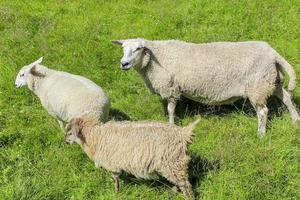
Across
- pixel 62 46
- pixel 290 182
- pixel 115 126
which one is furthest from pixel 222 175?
pixel 62 46

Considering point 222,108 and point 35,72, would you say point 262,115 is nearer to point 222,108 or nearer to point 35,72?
point 222,108

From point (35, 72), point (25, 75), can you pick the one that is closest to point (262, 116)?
point (35, 72)

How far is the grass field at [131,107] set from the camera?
5.74 meters

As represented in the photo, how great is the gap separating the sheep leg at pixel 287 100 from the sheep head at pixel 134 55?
2134 mm

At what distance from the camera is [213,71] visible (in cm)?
730

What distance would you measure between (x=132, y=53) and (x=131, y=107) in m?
0.97

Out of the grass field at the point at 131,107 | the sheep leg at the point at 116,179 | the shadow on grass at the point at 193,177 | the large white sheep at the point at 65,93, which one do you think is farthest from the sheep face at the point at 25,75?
the sheep leg at the point at 116,179

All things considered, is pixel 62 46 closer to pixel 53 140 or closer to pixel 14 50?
pixel 14 50

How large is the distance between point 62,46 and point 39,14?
2.03 metres

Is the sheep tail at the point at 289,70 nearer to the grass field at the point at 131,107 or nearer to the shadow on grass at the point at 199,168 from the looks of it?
the grass field at the point at 131,107

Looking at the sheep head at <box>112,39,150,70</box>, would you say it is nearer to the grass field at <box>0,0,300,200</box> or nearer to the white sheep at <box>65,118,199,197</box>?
the grass field at <box>0,0,300,200</box>

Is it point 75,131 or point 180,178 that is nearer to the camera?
point 180,178

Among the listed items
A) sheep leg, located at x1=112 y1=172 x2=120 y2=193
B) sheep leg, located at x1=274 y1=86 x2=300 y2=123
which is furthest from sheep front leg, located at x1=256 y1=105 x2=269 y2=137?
sheep leg, located at x1=112 y1=172 x2=120 y2=193

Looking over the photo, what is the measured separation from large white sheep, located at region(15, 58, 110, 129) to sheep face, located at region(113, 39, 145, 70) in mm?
585
